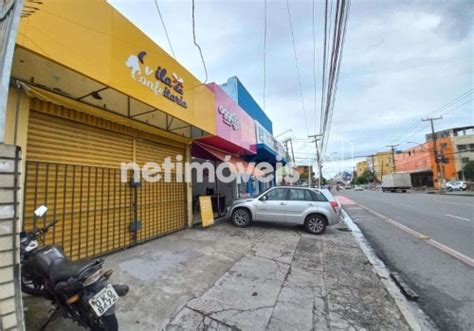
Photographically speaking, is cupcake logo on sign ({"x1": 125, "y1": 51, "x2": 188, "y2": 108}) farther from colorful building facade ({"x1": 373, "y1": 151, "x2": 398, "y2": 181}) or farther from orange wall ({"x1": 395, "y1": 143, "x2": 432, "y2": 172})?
colorful building facade ({"x1": 373, "y1": 151, "x2": 398, "y2": 181})

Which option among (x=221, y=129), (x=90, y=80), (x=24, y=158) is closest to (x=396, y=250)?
(x=221, y=129)

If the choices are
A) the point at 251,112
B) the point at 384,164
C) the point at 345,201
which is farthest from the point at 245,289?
the point at 384,164

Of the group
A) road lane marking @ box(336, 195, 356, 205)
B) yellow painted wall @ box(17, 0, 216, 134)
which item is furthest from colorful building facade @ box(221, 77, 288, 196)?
yellow painted wall @ box(17, 0, 216, 134)

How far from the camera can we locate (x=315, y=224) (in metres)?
8.50

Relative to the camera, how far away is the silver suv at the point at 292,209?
8.44 m

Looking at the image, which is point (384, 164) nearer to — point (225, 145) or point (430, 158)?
point (430, 158)

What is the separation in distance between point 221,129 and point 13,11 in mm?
6540

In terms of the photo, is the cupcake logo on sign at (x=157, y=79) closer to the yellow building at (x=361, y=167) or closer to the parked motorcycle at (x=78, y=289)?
the parked motorcycle at (x=78, y=289)

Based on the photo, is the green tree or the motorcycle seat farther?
the green tree

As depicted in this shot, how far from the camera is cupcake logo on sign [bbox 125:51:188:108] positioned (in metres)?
4.66

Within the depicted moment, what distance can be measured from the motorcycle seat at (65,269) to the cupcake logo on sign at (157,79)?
330 centimetres

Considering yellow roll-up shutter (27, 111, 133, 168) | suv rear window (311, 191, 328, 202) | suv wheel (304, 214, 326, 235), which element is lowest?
suv wheel (304, 214, 326, 235)

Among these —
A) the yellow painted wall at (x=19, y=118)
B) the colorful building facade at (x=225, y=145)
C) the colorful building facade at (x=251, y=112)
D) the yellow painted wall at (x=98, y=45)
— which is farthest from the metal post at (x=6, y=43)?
the colorful building facade at (x=251, y=112)

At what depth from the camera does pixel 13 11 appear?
2287mm
